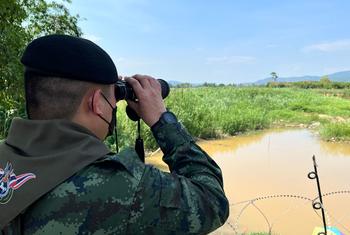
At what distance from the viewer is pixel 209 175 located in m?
1.02

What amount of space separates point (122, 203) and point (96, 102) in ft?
0.77

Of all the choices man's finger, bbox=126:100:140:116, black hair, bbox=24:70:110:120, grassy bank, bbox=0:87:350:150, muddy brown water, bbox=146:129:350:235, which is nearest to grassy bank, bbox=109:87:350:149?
grassy bank, bbox=0:87:350:150

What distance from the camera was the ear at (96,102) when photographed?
38.4 inches

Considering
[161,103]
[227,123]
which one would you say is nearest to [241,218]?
[161,103]

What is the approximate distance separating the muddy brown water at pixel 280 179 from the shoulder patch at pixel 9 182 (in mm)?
2953

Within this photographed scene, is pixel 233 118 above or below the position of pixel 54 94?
below

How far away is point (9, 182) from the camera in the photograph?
2.97 ft

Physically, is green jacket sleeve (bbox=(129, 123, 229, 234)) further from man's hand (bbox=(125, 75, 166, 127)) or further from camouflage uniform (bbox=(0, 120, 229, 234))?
man's hand (bbox=(125, 75, 166, 127))

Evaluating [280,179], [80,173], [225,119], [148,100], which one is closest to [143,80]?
[148,100]

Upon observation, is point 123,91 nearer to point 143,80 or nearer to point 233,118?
point 143,80

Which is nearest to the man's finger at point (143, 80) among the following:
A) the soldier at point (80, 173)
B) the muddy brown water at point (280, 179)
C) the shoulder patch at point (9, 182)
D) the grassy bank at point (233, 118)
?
the soldier at point (80, 173)

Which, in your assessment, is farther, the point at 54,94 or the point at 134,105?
the point at 134,105

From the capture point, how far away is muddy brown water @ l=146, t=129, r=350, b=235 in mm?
6094

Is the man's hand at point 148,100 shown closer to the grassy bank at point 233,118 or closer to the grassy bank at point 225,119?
the grassy bank at point 225,119
